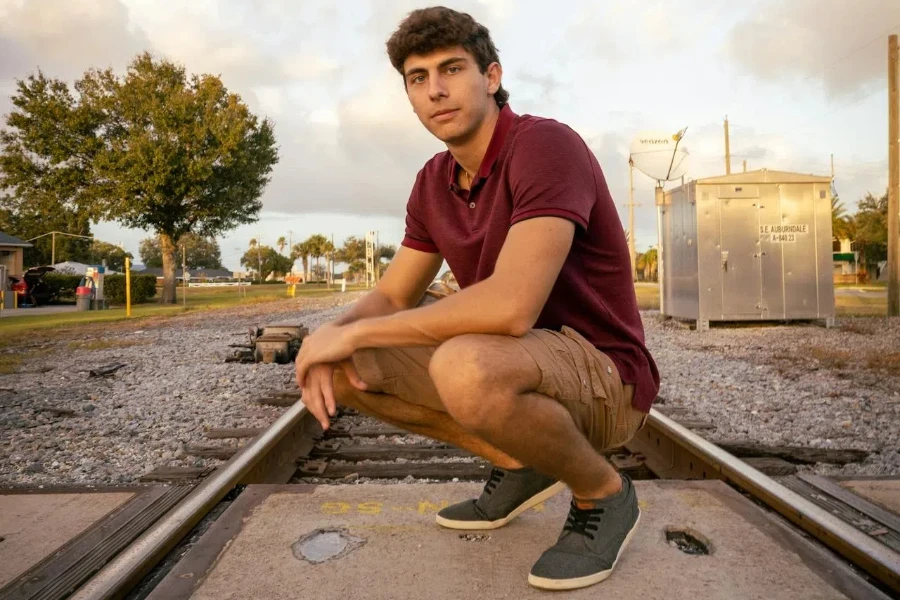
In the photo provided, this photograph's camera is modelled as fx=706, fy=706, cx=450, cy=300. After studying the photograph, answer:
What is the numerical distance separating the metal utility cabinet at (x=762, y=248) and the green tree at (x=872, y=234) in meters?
43.0

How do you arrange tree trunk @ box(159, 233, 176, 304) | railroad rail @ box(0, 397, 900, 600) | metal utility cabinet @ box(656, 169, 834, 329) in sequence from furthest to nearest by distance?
tree trunk @ box(159, 233, 176, 304) → metal utility cabinet @ box(656, 169, 834, 329) → railroad rail @ box(0, 397, 900, 600)

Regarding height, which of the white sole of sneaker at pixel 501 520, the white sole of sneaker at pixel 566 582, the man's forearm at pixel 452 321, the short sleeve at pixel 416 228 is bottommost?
the white sole of sneaker at pixel 566 582

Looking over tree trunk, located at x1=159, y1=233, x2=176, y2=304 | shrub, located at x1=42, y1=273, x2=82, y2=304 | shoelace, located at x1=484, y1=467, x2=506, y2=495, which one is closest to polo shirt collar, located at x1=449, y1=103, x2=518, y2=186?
shoelace, located at x1=484, y1=467, x2=506, y2=495

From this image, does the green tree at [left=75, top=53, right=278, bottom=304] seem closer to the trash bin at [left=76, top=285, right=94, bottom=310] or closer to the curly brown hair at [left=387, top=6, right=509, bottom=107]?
the trash bin at [left=76, top=285, right=94, bottom=310]

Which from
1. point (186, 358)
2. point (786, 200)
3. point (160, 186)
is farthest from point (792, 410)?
point (160, 186)

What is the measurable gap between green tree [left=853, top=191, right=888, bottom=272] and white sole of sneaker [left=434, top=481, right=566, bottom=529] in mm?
53820

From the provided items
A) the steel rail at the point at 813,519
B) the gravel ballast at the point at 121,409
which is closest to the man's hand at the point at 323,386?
the steel rail at the point at 813,519

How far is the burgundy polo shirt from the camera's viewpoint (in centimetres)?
191

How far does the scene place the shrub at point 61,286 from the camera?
28484 millimetres

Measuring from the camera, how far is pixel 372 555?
2072 millimetres

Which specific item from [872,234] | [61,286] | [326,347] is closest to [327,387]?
[326,347]

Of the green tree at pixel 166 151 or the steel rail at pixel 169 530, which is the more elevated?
the green tree at pixel 166 151

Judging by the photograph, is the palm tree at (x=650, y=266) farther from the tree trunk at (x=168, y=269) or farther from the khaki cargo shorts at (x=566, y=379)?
the khaki cargo shorts at (x=566, y=379)

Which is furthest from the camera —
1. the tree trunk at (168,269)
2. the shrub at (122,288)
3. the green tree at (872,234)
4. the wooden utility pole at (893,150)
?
the green tree at (872,234)
